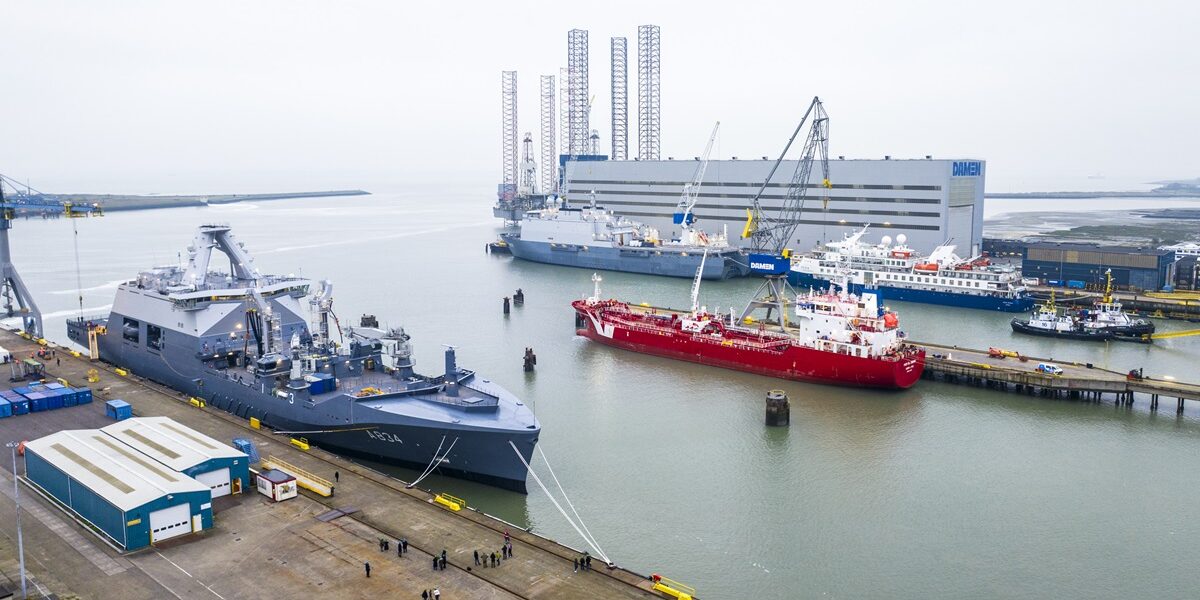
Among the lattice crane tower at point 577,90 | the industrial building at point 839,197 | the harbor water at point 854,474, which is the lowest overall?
the harbor water at point 854,474

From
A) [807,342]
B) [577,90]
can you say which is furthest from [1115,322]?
[577,90]

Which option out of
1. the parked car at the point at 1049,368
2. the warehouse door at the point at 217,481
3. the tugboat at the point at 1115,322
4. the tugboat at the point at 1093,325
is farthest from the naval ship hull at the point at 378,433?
the tugboat at the point at 1115,322

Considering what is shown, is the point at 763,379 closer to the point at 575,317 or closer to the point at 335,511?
the point at 575,317

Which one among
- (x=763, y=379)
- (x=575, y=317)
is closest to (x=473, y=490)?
(x=763, y=379)

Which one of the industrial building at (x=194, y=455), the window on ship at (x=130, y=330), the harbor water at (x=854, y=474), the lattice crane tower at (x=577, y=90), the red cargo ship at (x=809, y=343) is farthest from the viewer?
the lattice crane tower at (x=577, y=90)

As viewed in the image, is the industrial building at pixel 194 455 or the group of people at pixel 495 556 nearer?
the group of people at pixel 495 556

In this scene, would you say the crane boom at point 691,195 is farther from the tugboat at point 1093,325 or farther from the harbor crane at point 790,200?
the tugboat at point 1093,325

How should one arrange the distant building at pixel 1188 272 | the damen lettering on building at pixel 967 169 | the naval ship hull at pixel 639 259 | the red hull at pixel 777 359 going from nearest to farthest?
the red hull at pixel 777 359 < the distant building at pixel 1188 272 < the damen lettering on building at pixel 967 169 < the naval ship hull at pixel 639 259
